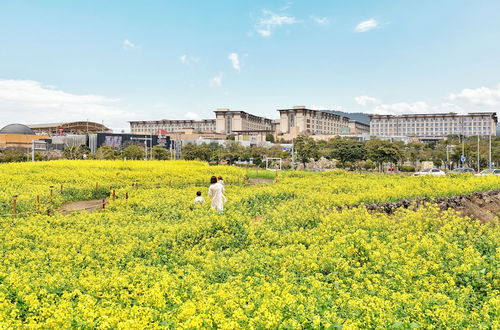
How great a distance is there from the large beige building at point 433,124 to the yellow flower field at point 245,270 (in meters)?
139

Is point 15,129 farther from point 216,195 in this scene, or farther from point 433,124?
point 433,124

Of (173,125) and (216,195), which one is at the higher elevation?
(173,125)

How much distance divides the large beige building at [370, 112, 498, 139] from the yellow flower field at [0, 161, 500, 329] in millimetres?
139310

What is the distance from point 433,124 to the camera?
149125 millimetres

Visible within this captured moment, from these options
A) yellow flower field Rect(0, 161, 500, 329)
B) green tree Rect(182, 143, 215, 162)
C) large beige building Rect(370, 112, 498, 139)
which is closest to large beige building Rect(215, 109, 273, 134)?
large beige building Rect(370, 112, 498, 139)

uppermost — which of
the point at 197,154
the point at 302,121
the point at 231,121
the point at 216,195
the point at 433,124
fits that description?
the point at 231,121

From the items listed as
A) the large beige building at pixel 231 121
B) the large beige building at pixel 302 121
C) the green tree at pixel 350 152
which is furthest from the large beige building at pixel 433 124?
the green tree at pixel 350 152

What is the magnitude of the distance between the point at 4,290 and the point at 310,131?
14223 centimetres

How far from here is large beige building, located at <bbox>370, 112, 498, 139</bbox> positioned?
14062 centimetres

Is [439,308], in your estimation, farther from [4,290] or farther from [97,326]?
[4,290]

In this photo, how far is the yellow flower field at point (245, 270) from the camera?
4.84m

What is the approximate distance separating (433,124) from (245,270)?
157438 mm

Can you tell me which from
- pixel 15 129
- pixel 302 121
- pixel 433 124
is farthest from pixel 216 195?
pixel 433 124

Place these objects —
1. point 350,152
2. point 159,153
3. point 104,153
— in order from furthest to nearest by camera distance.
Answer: point 159,153
point 104,153
point 350,152
